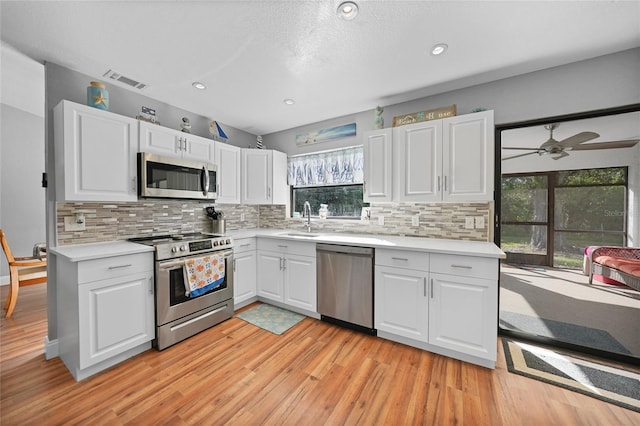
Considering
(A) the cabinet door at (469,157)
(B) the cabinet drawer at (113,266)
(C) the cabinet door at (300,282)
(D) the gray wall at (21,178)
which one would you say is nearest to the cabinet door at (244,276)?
Answer: (C) the cabinet door at (300,282)

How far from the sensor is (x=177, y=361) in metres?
2.05

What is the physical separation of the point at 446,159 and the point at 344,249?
1340 mm

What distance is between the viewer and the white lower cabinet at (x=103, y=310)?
1794 millimetres

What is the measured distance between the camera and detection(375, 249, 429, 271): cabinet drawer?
2141mm

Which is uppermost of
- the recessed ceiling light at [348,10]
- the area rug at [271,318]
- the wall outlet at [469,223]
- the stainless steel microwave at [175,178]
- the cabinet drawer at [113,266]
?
the recessed ceiling light at [348,10]

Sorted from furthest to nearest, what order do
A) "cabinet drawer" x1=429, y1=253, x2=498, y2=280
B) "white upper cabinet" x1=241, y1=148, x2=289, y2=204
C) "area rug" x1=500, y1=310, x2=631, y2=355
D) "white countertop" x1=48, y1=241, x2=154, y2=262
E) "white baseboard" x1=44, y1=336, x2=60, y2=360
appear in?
"white upper cabinet" x1=241, y1=148, x2=289, y2=204 → "area rug" x1=500, y1=310, x2=631, y2=355 → "white baseboard" x1=44, y1=336, x2=60, y2=360 → "cabinet drawer" x1=429, y1=253, x2=498, y2=280 → "white countertop" x1=48, y1=241, x2=154, y2=262

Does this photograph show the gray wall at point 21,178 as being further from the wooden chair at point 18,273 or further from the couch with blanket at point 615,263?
the couch with blanket at point 615,263

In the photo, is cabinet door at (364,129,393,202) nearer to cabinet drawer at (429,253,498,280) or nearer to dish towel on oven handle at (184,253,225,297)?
cabinet drawer at (429,253,498,280)

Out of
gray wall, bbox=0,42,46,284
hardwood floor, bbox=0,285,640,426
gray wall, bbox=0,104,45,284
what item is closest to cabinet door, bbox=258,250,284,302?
hardwood floor, bbox=0,285,640,426

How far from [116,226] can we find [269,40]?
2.32 metres

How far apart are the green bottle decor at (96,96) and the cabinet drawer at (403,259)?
284cm

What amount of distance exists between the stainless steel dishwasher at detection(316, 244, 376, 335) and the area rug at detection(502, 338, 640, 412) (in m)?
1.23

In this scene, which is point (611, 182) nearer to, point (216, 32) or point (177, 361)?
point (216, 32)

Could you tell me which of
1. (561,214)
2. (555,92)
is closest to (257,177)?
(555,92)
